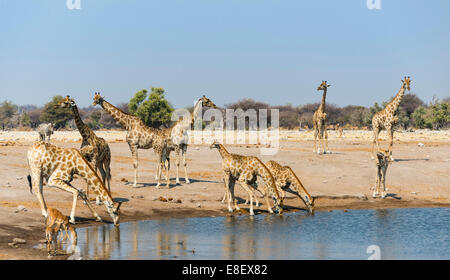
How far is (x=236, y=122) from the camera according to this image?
72250 millimetres

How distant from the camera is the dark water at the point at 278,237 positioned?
14.2 m

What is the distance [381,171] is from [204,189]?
6.35 meters

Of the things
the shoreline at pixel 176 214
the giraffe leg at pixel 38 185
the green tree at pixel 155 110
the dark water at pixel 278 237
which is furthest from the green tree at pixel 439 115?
the giraffe leg at pixel 38 185

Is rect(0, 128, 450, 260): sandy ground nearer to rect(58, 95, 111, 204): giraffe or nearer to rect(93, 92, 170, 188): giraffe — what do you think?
rect(93, 92, 170, 188): giraffe

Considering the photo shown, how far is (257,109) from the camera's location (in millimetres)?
81812

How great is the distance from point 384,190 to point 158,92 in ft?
134

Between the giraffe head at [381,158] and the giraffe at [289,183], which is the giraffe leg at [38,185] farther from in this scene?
the giraffe head at [381,158]

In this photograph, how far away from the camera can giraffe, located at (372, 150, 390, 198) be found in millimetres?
21391

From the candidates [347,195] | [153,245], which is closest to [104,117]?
[347,195]

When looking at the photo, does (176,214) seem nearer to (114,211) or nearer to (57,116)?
(114,211)

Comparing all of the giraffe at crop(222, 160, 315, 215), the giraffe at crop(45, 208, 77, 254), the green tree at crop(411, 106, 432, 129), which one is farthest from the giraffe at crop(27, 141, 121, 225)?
the green tree at crop(411, 106, 432, 129)

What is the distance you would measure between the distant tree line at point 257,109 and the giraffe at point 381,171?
32.9 metres
